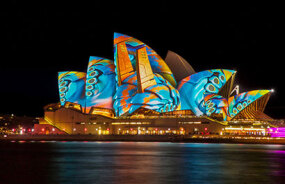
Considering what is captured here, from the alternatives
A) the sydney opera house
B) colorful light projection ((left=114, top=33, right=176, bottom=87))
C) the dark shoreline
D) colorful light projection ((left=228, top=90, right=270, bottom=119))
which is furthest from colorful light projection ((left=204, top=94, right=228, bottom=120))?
the dark shoreline

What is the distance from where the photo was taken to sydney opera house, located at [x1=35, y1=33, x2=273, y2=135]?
8506 centimetres

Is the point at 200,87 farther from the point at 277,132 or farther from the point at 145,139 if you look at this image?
the point at 277,132

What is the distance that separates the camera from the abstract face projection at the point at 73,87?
296 feet

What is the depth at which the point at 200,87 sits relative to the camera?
85.8m

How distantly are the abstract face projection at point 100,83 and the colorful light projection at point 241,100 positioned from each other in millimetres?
21054

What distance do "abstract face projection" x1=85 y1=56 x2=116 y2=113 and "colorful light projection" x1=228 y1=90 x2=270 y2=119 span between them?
21054mm

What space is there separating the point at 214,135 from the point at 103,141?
18433mm

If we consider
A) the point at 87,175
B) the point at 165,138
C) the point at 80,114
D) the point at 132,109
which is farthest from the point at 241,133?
the point at 87,175

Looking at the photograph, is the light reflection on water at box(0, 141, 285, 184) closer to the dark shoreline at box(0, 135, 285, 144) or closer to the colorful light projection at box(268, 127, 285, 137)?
the dark shoreline at box(0, 135, 285, 144)

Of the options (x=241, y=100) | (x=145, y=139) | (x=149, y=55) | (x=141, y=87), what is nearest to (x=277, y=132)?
(x=241, y=100)

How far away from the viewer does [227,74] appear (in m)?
87.5

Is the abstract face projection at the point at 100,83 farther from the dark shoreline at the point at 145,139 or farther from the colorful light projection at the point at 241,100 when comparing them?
the colorful light projection at the point at 241,100

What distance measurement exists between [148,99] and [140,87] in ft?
7.97

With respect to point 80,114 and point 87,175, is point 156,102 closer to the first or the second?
point 80,114
